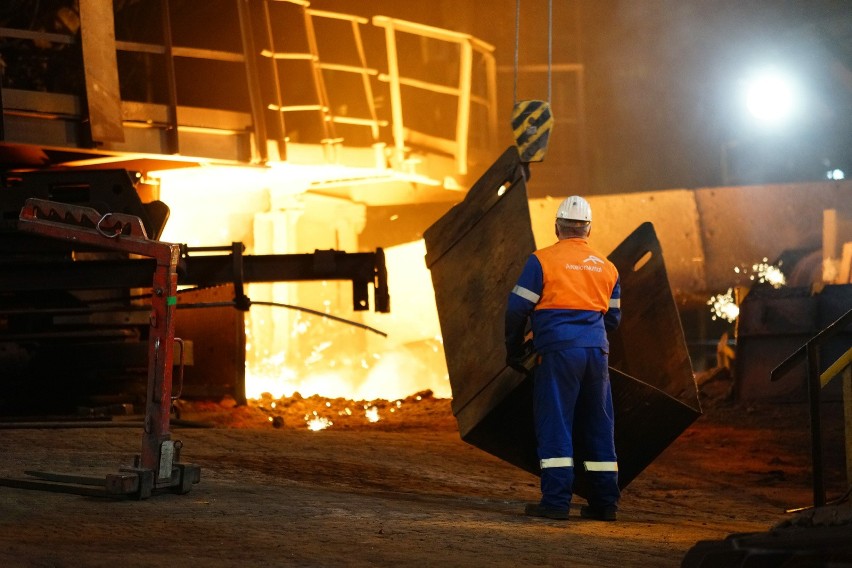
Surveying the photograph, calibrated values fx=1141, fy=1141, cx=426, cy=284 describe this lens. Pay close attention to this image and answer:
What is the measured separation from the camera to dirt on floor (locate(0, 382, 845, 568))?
13.6 ft

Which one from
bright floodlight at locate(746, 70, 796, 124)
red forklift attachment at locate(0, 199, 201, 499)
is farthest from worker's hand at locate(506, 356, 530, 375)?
bright floodlight at locate(746, 70, 796, 124)

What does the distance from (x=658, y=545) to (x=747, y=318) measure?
622 cm

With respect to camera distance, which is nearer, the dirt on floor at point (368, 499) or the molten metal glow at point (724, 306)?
the dirt on floor at point (368, 499)

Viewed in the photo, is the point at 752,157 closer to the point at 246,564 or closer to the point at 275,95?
the point at 275,95

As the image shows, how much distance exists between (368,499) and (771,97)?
10892 millimetres

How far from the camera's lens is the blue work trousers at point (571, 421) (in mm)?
5449

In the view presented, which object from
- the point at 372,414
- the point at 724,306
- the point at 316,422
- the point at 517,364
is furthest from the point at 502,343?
the point at 724,306

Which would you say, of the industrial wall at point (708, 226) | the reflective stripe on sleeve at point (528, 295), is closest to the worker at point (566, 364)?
Result: the reflective stripe on sleeve at point (528, 295)

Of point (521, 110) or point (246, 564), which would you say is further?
A: point (521, 110)

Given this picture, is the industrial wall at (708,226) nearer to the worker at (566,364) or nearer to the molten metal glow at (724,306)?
the molten metal glow at (724,306)

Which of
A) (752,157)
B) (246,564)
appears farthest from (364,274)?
(752,157)

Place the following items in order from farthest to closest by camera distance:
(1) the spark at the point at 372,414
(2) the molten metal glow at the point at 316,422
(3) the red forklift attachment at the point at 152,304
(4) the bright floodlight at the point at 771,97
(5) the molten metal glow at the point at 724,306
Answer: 1. (4) the bright floodlight at the point at 771,97
2. (5) the molten metal glow at the point at 724,306
3. (1) the spark at the point at 372,414
4. (2) the molten metal glow at the point at 316,422
5. (3) the red forklift attachment at the point at 152,304

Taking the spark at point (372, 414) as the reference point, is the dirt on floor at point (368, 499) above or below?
below

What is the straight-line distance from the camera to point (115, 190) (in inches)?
327
